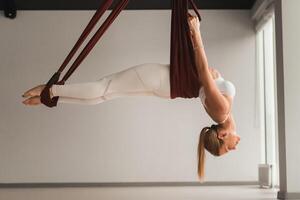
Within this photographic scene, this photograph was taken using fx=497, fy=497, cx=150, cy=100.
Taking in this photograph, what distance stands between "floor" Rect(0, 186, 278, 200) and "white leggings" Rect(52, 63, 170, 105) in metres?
3.11

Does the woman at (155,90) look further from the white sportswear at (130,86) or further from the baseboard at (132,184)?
the baseboard at (132,184)

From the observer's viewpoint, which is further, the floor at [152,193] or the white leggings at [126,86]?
the floor at [152,193]

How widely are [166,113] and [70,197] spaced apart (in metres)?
2.51

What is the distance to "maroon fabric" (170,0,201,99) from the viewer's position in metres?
3.26

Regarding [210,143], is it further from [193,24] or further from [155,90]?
[193,24]

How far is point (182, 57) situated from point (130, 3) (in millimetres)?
5443

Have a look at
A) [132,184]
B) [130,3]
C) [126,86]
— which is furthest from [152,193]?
[126,86]

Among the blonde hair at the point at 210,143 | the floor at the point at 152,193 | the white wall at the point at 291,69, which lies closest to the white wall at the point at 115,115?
the floor at the point at 152,193

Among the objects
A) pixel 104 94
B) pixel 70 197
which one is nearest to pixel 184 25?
pixel 104 94

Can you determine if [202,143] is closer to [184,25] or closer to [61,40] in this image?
[184,25]

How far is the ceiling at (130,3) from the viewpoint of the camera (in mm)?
8469

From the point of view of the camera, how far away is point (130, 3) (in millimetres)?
8508

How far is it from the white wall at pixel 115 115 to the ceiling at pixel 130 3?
0.33 ft

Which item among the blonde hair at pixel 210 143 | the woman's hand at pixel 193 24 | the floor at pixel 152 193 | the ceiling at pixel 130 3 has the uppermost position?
the ceiling at pixel 130 3
